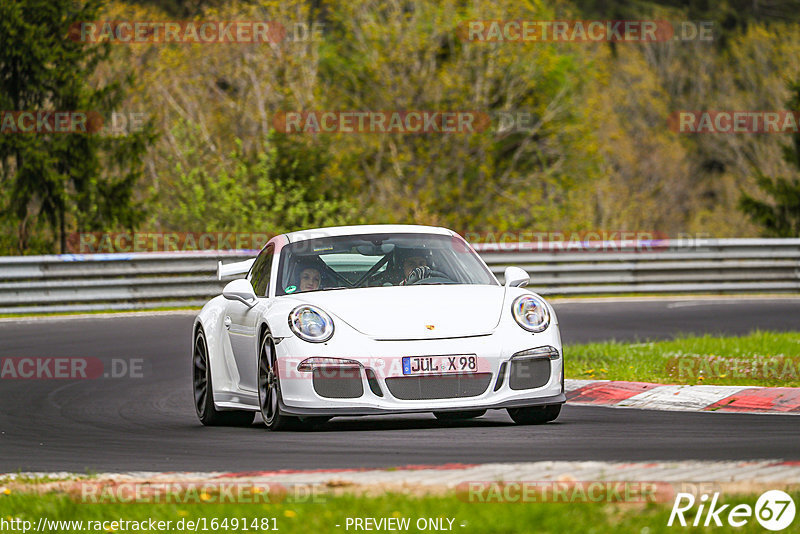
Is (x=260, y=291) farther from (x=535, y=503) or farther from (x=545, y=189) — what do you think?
(x=545, y=189)

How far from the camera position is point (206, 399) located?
10.5m

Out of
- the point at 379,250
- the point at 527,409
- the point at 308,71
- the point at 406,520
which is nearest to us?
the point at 406,520

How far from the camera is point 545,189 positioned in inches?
1780

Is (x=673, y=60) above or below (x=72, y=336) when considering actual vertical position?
above

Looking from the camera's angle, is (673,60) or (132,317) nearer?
(132,317)

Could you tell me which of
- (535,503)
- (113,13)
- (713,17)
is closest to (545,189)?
(113,13)

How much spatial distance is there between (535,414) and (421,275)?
1.30 metres

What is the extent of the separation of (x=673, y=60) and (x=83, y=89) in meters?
51.9

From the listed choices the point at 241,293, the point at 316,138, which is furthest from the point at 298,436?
Answer: the point at 316,138

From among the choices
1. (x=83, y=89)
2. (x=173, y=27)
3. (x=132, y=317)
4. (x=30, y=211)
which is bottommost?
(x=132, y=317)

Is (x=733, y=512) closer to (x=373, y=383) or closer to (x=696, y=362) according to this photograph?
(x=373, y=383)

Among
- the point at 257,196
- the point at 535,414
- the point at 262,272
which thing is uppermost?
the point at 257,196

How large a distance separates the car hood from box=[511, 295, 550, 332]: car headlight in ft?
0.36

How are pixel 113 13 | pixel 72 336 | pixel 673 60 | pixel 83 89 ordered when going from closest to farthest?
pixel 72 336 → pixel 83 89 → pixel 113 13 → pixel 673 60
